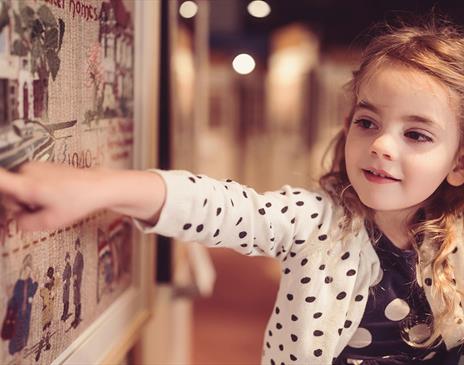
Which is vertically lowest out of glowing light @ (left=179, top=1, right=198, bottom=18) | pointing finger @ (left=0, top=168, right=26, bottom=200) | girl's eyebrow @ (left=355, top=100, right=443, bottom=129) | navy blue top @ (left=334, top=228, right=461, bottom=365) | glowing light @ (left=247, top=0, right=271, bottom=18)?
navy blue top @ (left=334, top=228, right=461, bottom=365)

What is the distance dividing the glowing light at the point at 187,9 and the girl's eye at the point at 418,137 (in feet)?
2.24

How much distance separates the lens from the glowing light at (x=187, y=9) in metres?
1.29

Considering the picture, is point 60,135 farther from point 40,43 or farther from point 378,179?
point 378,179

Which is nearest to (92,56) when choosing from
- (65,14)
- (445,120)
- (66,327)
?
(65,14)

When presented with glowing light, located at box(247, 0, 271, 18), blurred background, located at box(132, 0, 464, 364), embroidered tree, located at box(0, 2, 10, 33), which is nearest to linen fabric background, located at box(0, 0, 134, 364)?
embroidered tree, located at box(0, 2, 10, 33)

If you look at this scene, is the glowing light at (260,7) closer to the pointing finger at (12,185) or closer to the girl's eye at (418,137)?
the girl's eye at (418,137)

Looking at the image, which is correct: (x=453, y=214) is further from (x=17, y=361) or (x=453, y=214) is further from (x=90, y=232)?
(x=17, y=361)

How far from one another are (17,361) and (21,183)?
0.70 ft

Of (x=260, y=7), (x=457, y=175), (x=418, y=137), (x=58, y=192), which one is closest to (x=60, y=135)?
(x=58, y=192)

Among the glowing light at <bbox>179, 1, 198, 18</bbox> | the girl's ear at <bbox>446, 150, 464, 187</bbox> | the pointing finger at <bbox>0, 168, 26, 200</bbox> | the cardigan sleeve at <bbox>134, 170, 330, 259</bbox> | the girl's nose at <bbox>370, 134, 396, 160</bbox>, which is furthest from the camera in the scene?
the glowing light at <bbox>179, 1, 198, 18</bbox>

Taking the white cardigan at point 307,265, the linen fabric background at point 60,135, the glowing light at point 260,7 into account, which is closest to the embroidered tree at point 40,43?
the linen fabric background at point 60,135

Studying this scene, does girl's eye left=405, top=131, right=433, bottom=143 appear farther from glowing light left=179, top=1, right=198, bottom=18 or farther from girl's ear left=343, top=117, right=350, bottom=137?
glowing light left=179, top=1, right=198, bottom=18

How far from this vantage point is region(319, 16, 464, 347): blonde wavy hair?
2.62ft

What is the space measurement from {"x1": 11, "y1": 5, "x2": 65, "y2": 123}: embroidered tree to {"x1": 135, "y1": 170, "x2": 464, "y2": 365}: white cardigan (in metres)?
0.23
